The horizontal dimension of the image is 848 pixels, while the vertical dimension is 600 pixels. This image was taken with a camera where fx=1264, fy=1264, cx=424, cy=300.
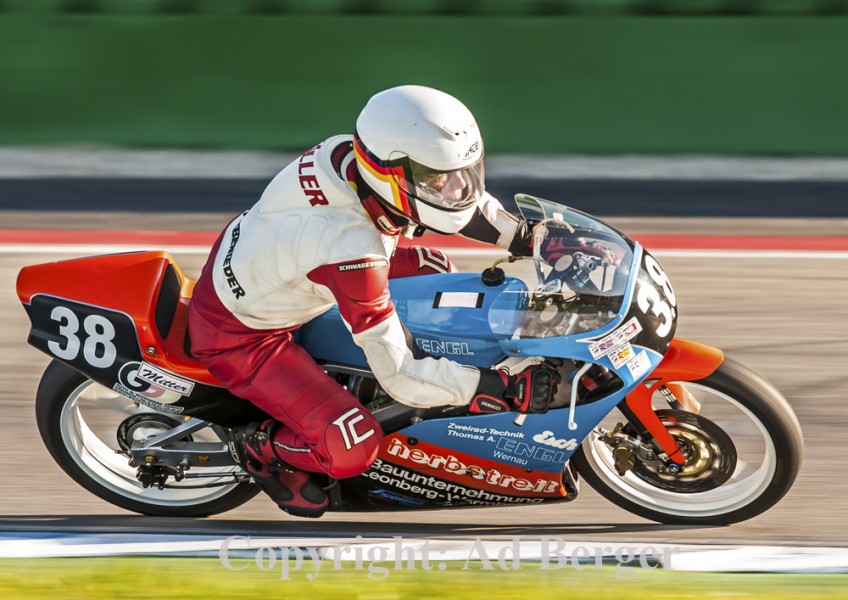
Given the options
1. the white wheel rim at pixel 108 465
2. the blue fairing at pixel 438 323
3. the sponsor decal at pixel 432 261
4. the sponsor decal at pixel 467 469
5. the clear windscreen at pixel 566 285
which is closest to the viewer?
the clear windscreen at pixel 566 285

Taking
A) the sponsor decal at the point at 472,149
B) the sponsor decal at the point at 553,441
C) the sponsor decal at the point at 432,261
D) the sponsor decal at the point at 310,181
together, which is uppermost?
the sponsor decal at the point at 472,149

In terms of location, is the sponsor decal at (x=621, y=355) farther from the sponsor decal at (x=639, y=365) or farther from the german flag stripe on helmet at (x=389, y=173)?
the german flag stripe on helmet at (x=389, y=173)

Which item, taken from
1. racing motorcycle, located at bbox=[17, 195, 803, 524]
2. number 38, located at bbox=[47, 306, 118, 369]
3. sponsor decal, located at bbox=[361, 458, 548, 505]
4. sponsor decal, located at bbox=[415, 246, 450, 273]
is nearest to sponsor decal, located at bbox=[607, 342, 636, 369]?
racing motorcycle, located at bbox=[17, 195, 803, 524]

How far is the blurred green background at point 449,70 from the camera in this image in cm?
914

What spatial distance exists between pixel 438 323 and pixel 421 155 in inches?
27.6

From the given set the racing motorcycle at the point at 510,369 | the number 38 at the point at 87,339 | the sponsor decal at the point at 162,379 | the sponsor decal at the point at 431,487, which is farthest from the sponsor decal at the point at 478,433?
the number 38 at the point at 87,339

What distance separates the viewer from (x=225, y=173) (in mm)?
9219

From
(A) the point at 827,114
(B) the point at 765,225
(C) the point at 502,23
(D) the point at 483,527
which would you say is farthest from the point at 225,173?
(D) the point at 483,527

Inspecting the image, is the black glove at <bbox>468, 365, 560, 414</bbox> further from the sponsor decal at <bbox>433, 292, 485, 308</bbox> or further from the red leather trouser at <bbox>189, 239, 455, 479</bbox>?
the red leather trouser at <bbox>189, 239, 455, 479</bbox>

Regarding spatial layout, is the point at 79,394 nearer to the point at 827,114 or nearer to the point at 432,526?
the point at 432,526

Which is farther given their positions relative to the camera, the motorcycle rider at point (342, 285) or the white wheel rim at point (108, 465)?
the white wheel rim at point (108, 465)

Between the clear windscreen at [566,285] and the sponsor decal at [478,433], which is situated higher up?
the clear windscreen at [566,285]

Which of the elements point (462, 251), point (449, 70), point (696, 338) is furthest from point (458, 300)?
point (449, 70)

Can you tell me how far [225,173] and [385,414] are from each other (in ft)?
16.6
